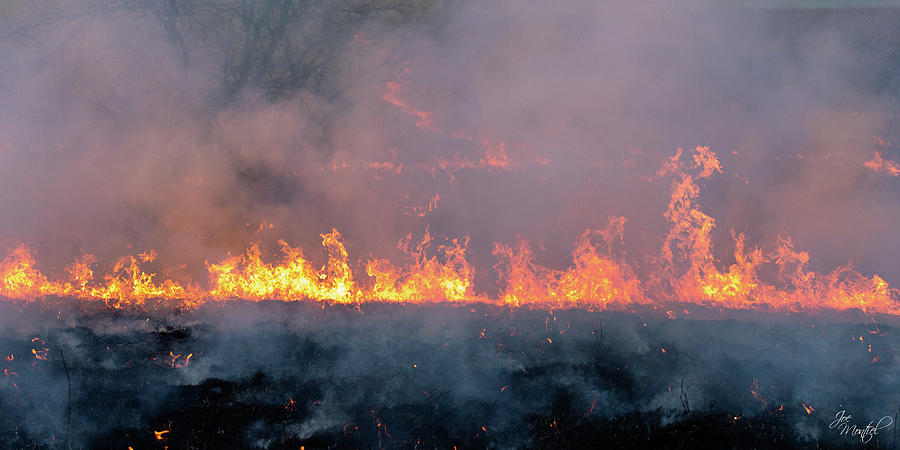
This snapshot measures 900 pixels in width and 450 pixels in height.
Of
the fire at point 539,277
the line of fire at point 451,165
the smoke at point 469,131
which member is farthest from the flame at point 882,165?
the fire at point 539,277

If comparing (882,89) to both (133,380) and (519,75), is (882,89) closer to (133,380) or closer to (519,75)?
(519,75)

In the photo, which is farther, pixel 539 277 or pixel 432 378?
pixel 539 277

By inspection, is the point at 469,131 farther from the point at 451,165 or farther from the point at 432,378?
the point at 432,378

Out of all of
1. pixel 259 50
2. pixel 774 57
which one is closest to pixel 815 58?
pixel 774 57

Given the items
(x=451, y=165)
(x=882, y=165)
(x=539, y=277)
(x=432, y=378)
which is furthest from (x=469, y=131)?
(x=882, y=165)

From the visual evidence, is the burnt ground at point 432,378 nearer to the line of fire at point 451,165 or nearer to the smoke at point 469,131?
the line of fire at point 451,165

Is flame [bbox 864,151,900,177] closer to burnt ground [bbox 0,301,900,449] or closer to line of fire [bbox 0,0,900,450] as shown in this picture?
line of fire [bbox 0,0,900,450]

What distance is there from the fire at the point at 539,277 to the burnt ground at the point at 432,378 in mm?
308

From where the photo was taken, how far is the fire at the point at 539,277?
4.74m

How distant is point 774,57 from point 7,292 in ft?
27.1

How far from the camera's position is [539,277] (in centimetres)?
510
